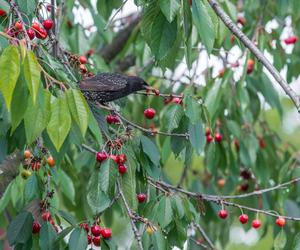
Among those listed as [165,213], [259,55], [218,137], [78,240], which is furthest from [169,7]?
[218,137]

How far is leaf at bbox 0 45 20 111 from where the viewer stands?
9.39ft

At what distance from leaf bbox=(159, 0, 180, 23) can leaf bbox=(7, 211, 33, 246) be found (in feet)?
4.22

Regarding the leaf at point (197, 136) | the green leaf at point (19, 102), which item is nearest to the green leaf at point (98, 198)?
the leaf at point (197, 136)

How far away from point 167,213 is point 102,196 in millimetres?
374

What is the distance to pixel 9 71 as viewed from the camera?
2.89 metres

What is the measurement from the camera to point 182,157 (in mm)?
4801

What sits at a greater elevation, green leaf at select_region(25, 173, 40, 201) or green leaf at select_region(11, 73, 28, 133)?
green leaf at select_region(11, 73, 28, 133)

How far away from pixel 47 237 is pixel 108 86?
1.06 metres

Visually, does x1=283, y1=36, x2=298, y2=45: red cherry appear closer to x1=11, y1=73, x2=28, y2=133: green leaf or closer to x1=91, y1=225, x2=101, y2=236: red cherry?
x1=91, y1=225, x2=101, y2=236: red cherry

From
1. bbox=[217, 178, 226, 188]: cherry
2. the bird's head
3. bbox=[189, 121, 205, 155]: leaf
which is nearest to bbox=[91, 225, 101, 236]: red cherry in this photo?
bbox=[189, 121, 205, 155]: leaf

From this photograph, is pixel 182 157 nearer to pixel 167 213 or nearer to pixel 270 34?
pixel 167 213

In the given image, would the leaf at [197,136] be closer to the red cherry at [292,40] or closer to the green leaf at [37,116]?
the green leaf at [37,116]

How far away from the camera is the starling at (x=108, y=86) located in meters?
4.64

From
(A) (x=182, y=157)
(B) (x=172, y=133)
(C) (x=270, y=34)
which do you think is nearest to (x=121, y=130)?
(B) (x=172, y=133)
